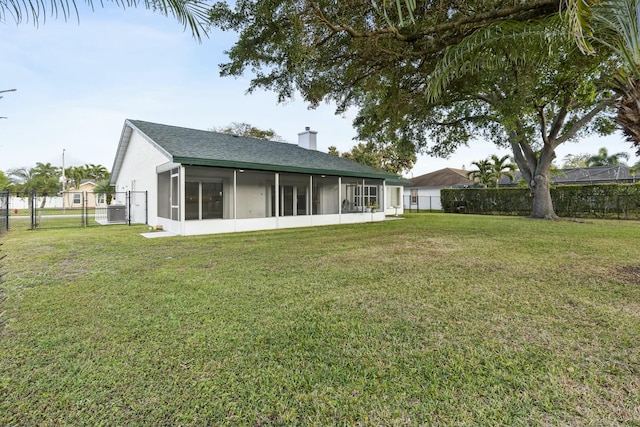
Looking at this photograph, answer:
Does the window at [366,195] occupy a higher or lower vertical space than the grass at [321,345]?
higher

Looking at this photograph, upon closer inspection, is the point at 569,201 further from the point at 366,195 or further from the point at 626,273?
the point at 626,273

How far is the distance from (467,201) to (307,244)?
18454 mm

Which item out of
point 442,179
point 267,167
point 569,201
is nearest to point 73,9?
point 267,167

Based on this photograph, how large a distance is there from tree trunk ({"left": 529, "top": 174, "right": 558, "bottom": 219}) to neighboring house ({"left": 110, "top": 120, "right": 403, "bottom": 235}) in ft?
26.1

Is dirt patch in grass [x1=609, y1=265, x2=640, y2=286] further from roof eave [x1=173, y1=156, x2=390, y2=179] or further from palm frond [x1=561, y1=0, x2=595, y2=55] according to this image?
roof eave [x1=173, y1=156, x2=390, y2=179]

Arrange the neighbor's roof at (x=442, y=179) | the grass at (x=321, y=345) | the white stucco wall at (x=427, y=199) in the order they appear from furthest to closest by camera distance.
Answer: the neighbor's roof at (x=442, y=179) → the white stucco wall at (x=427, y=199) → the grass at (x=321, y=345)

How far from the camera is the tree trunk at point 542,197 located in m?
15.9

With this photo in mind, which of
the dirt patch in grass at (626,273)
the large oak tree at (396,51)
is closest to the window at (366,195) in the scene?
the large oak tree at (396,51)

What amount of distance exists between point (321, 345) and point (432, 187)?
30.1 m

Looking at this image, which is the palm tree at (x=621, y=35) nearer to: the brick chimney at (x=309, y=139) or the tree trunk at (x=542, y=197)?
the tree trunk at (x=542, y=197)

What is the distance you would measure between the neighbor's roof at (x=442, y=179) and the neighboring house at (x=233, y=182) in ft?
51.1

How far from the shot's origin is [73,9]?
73.7 inches

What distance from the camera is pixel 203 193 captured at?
38.8 feet

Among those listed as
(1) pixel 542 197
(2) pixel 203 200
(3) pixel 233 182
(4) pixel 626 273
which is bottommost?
(4) pixel 626 273
